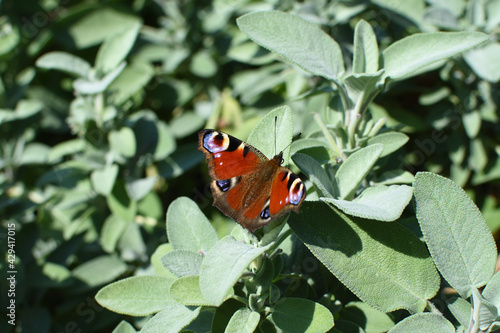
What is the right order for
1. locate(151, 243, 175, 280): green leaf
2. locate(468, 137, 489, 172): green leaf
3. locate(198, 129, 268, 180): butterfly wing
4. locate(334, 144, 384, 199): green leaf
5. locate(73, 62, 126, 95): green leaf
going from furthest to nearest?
locate(468, 137, 489, 172): green leaf
locate(73, 62, 126, 95): green leaf
locate(151, 243, 175, 280): green leaf
locate(198, 129, 268, 180): butterfly wing
locate(334, 144, 384, 199): green leaf

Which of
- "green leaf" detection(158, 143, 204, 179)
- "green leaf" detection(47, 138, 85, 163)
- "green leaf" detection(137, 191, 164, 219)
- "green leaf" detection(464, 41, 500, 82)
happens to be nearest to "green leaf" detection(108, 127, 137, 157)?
"green leaf" detection(47, 138, 85, 163)

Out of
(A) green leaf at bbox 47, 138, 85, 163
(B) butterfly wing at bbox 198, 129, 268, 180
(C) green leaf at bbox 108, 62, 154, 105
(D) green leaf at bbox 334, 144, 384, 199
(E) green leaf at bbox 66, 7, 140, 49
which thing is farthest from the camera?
(E) green leaf at bbox 66, 7, 140, 49

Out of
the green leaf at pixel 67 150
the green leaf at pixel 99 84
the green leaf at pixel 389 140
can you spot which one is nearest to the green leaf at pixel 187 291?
the green leaf at pixel 389 140

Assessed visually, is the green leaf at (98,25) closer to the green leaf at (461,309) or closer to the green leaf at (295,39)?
the green leaf at (295,39)

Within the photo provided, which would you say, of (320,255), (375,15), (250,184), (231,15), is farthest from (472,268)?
(231,15)

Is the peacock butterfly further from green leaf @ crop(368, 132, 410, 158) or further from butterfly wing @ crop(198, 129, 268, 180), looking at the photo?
green leaf @ crop(368, 132, 410, 158)

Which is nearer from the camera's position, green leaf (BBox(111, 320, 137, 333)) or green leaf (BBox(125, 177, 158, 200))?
green leaf (BBox(111, 320, 137, 333))

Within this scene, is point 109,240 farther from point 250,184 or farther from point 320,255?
point 320,255
